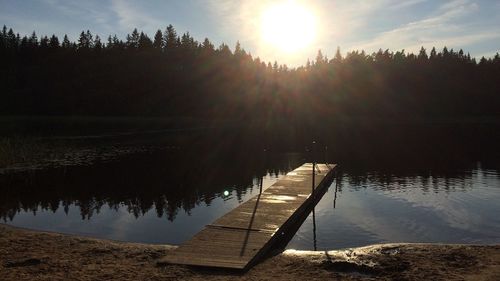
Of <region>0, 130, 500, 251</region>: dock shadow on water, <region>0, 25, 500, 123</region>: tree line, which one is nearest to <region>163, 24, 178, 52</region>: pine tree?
<region>0, 25, 500, 123</region>: tree line

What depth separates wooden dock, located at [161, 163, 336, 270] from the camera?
34.8 ft

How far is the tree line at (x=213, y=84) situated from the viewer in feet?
393

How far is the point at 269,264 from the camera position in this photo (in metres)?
10.9

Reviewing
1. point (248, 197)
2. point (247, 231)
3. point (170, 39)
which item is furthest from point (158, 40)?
point (247, 231)

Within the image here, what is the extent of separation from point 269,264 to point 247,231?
241cm

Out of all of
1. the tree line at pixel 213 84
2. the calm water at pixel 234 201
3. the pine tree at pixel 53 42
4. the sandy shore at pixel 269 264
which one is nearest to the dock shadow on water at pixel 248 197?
the calm water at pixel 234 201

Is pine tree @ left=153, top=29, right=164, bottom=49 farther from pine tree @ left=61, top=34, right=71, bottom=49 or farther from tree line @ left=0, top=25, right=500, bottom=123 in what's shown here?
pine tree @ left=61, top=34, right=71, bottom=49

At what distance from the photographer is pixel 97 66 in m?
139

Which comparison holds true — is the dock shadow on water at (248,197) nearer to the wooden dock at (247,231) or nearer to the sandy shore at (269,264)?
→ the wooden dock at (247,231)

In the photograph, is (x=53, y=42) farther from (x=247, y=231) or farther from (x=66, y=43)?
(x=247, y=231)

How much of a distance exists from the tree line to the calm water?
82371 mm

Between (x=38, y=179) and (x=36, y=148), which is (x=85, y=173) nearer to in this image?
(x=38, y=179)

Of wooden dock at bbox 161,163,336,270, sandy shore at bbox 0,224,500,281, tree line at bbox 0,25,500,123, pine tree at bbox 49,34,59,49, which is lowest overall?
sandy shore at bbox 0,224,500,281

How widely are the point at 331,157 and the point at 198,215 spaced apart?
77.5ft
